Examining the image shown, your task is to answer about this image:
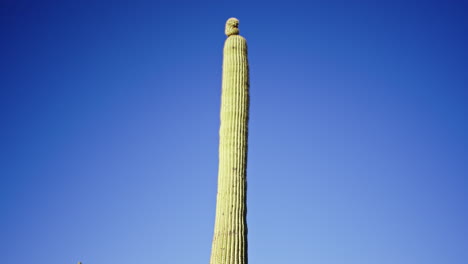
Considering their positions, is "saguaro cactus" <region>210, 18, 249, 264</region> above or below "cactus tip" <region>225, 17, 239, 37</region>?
below

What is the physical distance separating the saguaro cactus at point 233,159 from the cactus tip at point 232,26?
0.14 metres

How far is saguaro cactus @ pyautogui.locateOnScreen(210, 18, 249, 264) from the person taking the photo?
30.7ft

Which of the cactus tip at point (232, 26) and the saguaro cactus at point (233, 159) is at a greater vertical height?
the cactus tip at point (232, 26)

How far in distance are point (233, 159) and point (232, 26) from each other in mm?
3118

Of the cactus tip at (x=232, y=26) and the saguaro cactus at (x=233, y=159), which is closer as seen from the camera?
the saguaro cactus at (x=233, y=159)

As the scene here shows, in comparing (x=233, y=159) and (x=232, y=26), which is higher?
(x=232, y=26)

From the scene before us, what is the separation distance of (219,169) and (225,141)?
519 mm

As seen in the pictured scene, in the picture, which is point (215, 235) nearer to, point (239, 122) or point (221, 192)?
point (221, 192)

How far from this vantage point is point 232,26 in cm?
1170

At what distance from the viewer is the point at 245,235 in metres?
9.58

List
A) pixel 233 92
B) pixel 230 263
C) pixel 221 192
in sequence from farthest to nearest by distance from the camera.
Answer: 1. pixel 233 92
2. pixel 221 192
3. pixel 230 263

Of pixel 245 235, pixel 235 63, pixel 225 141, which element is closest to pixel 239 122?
pixel 225 141

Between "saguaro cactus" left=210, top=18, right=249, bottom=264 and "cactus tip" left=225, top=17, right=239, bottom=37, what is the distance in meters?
0.14

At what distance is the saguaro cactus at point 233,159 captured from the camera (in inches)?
368
